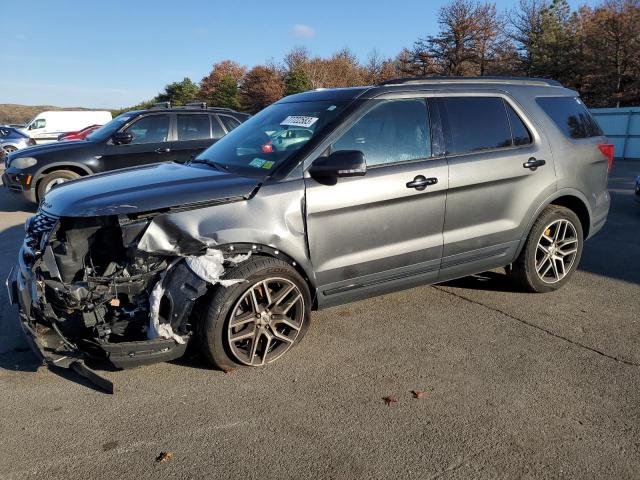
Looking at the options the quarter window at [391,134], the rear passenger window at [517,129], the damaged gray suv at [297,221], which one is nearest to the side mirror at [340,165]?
the damaged gray suv at [297,221]

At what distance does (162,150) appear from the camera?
9.30 m

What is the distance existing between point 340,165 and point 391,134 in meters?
0.70

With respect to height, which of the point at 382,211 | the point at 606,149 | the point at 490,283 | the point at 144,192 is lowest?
the point at 490,283

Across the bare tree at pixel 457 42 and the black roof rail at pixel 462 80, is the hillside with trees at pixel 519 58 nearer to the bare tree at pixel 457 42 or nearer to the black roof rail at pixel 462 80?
the bare tree at pixel 457 42

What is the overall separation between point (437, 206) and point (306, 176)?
1.12m

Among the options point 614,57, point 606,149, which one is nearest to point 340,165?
point 606,149

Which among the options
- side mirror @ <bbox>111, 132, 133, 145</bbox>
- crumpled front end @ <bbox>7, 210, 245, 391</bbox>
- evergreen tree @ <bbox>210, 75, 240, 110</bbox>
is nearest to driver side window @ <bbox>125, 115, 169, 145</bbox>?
side mirror @ <bbox>111, 132, 133, 145</bbox>

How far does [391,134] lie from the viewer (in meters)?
3.96

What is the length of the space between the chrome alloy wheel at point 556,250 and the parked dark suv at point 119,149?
637cm

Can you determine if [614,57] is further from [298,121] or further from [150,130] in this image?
[298,121]

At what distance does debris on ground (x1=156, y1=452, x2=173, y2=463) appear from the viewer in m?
2.66

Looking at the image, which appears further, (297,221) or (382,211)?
(382,211)

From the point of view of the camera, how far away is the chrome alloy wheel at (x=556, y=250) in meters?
4.84

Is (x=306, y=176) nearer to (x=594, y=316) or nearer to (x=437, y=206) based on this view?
(x=437, y=206)
